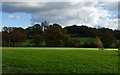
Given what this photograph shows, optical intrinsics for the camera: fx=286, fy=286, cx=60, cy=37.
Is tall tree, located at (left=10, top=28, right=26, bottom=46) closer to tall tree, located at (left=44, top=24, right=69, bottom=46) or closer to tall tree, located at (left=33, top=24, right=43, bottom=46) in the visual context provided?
tall tree, located at (left=33, top=24, right=43, bottom=46)

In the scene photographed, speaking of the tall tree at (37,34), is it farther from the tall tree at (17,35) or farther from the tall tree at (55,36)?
the tall tree at (17,35)

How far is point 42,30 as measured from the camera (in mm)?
102750

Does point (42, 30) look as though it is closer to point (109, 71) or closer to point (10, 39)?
point (10, 39)

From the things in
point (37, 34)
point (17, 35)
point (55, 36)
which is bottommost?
point (55, 36)

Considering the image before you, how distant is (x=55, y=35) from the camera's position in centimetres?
10481

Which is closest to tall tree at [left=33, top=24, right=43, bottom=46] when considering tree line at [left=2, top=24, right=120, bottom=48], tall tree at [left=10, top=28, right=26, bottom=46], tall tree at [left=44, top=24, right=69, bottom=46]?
tree line at [left=2, top=24, right=120, bottom=48]

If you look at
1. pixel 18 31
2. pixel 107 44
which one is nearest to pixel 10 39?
pixel 18 31

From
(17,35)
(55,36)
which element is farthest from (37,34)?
(55,36)

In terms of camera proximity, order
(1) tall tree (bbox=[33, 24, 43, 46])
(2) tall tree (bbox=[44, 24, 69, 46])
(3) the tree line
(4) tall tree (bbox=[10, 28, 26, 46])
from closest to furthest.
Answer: (4) tall tree (bbox=[10, 28, 26, 46])
(3) the tree line
(1) tall tree (bbox=[33, 24, 43, 46])
(2) tall tree (bbox=[44, 24, 69, 46])

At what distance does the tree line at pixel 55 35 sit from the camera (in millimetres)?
90919

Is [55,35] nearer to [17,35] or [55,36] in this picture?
[55,36]

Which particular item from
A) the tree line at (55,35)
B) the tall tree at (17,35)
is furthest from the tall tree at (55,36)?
the tall tree at (17,35)

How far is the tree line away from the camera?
298 feet

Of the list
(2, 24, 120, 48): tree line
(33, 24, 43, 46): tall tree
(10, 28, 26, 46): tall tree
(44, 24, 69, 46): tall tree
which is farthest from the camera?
(44, 24, 69, 46): tall tree
